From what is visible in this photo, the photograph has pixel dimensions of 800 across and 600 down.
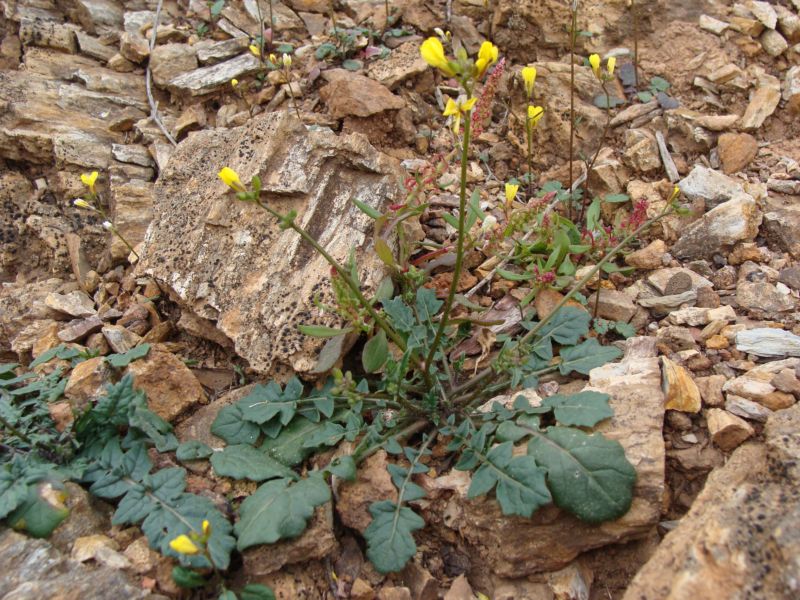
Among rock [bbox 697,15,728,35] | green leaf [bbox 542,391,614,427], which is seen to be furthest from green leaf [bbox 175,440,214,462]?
rock [bbox 697,15,728,35]

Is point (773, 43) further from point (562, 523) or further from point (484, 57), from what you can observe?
point (562, 523)

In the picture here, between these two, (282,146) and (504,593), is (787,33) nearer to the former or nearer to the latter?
(282,146)

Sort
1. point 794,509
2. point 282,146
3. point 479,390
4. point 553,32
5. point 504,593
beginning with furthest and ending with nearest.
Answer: point 553,32 < point 282,146 < point 479,390 < point 504,593 < point 794,509

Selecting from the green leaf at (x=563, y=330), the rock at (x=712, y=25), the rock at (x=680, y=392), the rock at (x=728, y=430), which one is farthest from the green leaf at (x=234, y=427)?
the rock at (x=712, y=25)

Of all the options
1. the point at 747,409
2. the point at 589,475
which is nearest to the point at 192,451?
the point at 589,475

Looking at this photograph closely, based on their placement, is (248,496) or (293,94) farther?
(293,94)

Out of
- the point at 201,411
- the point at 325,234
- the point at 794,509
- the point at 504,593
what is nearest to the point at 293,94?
the point at 325,234
